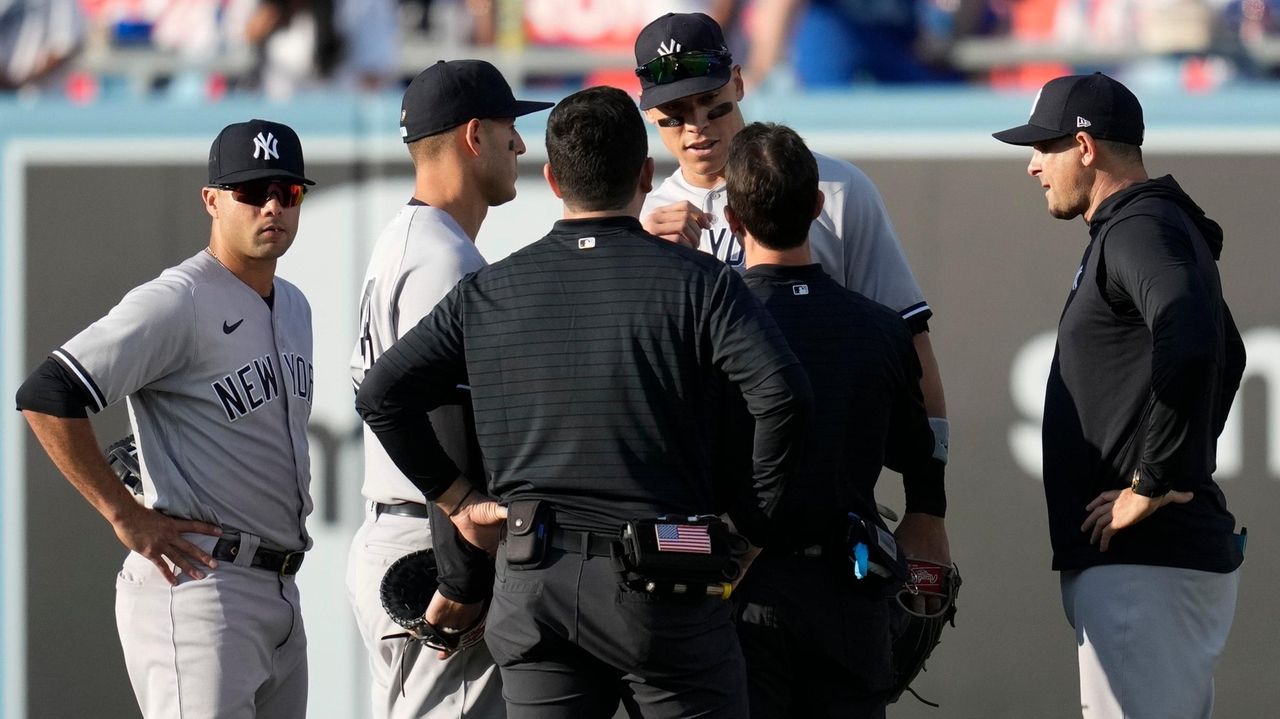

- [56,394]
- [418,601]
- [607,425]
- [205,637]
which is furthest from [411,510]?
[607,425]

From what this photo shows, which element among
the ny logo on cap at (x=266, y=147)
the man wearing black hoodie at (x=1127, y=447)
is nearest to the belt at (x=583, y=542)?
the man wearing black hoodie at (x=1127, y=447)

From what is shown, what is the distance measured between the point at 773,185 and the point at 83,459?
153 centimetres

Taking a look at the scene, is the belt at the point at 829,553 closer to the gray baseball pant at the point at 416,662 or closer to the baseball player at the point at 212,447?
the gray baseball pant at the point at 416,662

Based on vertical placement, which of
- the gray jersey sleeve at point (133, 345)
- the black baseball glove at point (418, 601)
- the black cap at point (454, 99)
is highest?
the black cap at point (454, 99)

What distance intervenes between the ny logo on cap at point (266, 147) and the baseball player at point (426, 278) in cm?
29

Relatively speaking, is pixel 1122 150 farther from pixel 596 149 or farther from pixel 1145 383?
pixel 596 149

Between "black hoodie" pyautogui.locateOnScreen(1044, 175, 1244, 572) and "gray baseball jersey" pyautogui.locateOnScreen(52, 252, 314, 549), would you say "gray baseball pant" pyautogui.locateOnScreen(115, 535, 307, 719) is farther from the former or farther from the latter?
"black hoodie" pyautogui.locateOnScreen(1044, 175, 1244, 572)

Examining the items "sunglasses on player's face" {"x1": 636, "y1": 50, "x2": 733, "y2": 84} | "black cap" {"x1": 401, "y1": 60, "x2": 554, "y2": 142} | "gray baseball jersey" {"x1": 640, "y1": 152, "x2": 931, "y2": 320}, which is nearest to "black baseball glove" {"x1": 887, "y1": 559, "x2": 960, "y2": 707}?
"gray baseball jersey" {"x1": 640, "y1": 152, "x2": 931, "y2": 320}

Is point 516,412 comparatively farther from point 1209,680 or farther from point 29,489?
point 29,489

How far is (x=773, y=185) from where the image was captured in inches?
105

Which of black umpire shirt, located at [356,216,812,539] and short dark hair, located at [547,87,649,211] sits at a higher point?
short dark hair, located at [547,87,649,211]

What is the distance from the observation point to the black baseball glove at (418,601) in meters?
2.98

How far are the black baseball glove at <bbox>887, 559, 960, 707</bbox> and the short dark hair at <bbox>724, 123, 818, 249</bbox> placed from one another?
2.45 ft

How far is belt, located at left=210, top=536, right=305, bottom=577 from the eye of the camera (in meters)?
3.12
